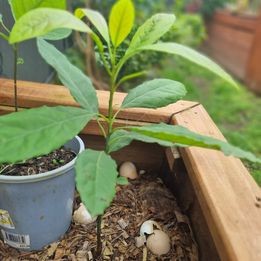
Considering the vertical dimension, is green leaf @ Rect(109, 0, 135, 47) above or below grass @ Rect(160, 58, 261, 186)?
above

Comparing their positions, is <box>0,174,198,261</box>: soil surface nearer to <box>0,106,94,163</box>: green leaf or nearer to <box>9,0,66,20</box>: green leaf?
<box>0,106,94,163</box>: green leaf

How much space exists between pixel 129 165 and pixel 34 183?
0.38m

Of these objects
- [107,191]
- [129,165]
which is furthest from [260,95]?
[107,191]

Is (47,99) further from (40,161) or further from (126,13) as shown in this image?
(126,13)

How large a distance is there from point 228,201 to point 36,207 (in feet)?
1.28

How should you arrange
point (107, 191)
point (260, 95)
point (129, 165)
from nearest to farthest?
point (107, 191), point (129, 165), point (260, 95)

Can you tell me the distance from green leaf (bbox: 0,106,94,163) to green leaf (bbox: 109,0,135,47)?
0.14m

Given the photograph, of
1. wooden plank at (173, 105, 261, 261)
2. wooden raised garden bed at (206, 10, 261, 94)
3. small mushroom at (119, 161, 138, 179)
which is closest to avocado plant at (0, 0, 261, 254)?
wooden plank at (173, 105, 261, 261)

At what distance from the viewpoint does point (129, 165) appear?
3.13ft

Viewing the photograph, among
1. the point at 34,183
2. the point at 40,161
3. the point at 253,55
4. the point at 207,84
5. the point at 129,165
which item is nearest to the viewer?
the point at 34,183

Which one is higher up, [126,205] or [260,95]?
[126,205]

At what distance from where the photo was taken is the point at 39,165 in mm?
716

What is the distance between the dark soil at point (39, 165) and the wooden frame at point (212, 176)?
15 cm

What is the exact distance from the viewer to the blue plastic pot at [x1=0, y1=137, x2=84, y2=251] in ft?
2.06
